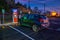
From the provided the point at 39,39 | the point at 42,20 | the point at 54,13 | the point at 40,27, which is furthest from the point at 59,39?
the point at 54,13

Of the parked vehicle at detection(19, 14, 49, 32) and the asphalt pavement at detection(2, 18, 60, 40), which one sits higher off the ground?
the parked vehicle at detection(19, 14, 49, 32)

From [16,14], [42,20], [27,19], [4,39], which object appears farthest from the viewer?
[16,14]

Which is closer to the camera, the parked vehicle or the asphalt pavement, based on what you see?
the asphalt pavement

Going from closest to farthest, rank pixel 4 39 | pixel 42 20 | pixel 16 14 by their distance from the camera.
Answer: pixel 4 39, pixel 42 20, pixel 16 14

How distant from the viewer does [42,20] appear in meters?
18.5

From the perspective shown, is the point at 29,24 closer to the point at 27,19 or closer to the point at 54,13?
the point at 27,19

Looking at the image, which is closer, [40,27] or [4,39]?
[4,39]

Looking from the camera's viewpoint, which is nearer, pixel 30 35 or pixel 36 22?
pixel 30 35

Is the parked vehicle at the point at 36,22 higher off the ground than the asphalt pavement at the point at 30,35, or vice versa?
the parked vehicle at the point at 36,22

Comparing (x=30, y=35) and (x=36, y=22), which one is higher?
(x=36, y=22)

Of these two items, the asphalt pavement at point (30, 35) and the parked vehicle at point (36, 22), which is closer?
the asphalt pavement at point (30, 35)

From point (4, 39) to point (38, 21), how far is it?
7.21 metres

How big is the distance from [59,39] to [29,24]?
7.47 m

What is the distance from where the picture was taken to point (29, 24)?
19203 millimetres
